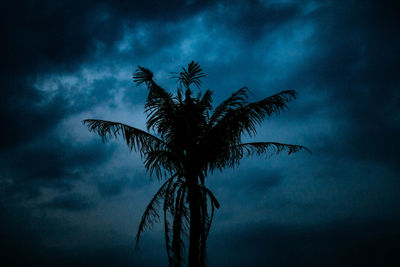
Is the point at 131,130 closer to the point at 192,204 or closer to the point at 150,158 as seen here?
the point at 150,158

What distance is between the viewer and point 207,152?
762 centimetres

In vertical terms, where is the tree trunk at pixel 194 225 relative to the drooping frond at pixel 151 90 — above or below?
below

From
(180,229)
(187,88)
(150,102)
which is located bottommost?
(180,229)

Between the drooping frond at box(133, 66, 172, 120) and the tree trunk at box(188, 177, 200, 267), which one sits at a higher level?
the drooping frond at box(133, 66, 172, 120)

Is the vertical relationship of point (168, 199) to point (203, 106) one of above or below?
below

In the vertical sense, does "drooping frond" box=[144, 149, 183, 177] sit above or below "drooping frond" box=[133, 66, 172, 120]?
below

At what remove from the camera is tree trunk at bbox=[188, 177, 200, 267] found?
6465 mm

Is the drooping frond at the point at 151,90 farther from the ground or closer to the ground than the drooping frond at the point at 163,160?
farther from the ground

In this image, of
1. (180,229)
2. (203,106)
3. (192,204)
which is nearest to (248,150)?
(203,106)

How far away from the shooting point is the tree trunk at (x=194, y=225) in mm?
6465

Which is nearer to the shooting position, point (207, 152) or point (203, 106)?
point (207, 152)

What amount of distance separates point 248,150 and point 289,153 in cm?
129

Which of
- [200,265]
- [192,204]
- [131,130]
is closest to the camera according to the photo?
[200,265]

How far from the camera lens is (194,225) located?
671cm
